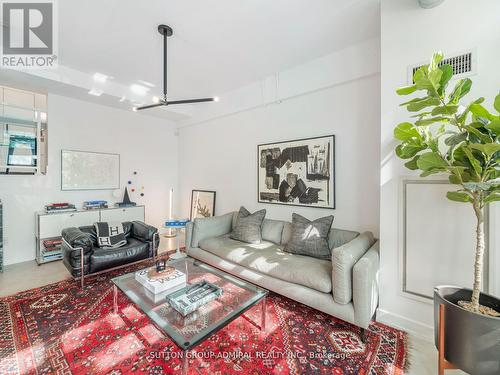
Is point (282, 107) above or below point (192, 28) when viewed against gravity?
below

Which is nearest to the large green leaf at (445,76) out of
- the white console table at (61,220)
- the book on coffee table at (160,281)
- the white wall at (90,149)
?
the book on coffee table at (160,281)

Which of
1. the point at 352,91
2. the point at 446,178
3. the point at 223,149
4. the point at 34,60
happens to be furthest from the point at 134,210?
the point at 446,178

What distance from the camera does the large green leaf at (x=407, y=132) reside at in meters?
1.53

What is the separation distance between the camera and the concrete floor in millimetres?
1587

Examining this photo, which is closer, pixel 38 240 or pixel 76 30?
pixel 76 30

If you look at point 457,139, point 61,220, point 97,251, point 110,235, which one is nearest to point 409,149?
point 457,139

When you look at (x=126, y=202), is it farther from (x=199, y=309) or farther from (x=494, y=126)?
(x=494, y=126)

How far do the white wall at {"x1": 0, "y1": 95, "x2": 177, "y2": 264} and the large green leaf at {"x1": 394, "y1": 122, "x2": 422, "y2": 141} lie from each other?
15.7 feet

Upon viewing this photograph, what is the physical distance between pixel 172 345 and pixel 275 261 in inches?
49.0

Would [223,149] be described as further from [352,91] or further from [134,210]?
[352,91]

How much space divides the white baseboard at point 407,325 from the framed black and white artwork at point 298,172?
1.33 m

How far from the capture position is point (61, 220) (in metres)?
3.53

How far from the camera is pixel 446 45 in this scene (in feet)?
5.90

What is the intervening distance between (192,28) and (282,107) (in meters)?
1.63
